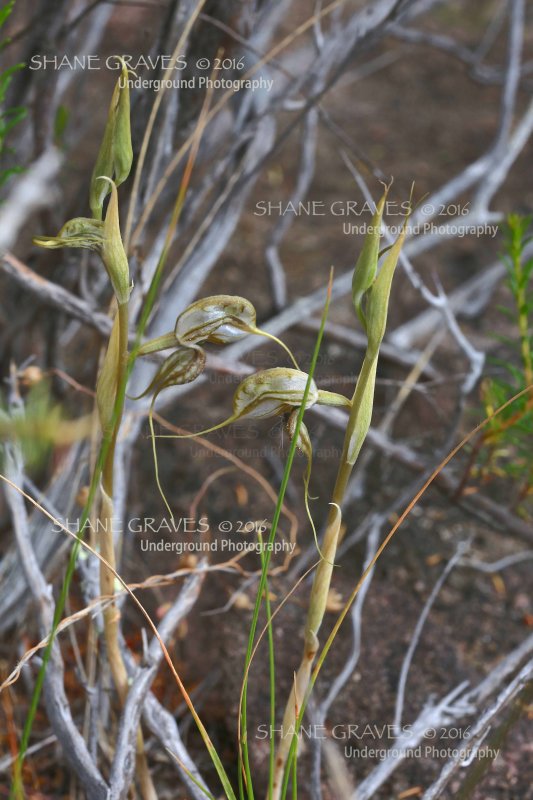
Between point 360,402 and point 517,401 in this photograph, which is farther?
point 517,401

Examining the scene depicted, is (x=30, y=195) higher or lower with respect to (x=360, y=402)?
higher

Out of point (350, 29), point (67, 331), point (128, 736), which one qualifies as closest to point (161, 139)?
point (350, 29)

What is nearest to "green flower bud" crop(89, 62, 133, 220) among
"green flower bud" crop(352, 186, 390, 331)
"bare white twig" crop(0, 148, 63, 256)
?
"bare white twig" crop(0, 148, 63, 256)

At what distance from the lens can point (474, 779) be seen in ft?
2.55

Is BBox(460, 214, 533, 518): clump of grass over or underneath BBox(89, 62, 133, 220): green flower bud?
underneath

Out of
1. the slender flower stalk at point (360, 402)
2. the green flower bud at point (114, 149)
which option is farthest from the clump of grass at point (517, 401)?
the green flower bud at point (114, 149)

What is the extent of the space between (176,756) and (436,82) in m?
2.19

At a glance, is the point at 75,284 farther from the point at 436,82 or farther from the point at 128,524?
the point at 436,82

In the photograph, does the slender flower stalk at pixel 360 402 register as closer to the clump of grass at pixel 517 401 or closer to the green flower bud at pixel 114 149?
the green flower bud at pixel 114 149

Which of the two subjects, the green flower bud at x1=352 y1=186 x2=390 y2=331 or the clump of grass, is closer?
the green flower bud at x1=352 y1=186 x2=390 y2=331

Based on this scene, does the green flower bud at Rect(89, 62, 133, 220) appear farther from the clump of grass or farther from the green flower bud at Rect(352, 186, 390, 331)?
the clump of grass

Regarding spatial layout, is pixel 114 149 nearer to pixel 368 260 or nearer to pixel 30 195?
pixel 30 195

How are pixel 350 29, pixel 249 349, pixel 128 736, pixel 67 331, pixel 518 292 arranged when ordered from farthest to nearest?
1. pixel 67 331
2. pixel 249 349
3. pixel 350 29
4. pixel 518 292
5. pixel 128 736

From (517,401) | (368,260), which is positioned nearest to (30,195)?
(368,260)
